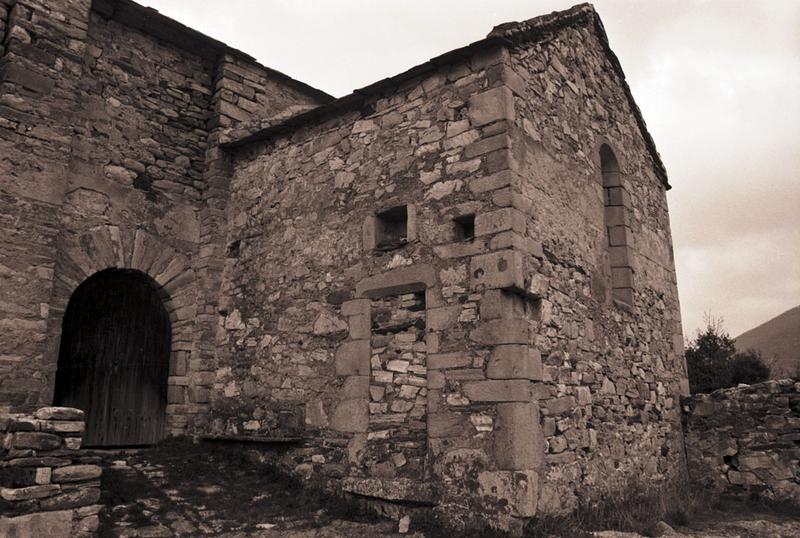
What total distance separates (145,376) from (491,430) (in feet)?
15.6

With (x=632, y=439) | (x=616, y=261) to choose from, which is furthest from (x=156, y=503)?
(x=616, y=261)

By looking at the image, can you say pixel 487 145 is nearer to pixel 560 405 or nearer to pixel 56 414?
pixel 560 405

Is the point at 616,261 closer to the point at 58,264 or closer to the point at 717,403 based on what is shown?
the point at 717,403

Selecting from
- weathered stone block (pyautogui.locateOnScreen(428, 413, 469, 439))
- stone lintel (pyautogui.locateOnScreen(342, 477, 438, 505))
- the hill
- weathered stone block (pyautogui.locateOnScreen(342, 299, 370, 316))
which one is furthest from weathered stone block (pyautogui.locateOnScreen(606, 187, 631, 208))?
the hill

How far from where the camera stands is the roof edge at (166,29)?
8.23m

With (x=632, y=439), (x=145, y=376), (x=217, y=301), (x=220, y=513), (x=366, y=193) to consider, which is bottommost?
(x=220, y=513)

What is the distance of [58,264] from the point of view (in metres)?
7.31

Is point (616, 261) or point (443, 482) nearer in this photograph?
point (443, 482)

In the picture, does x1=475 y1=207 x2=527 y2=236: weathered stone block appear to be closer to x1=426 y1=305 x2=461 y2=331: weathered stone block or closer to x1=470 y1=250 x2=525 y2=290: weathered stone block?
x1=470 y1=250 x2=525 y2=290: weathered stone block

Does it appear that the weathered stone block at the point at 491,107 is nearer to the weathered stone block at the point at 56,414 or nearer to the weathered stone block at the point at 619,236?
the weathered stone block at the point at 619,236

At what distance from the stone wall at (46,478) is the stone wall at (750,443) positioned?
23.6ft

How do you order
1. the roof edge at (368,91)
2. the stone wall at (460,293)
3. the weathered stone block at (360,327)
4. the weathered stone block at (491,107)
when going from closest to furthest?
the stone wall at (460,293) < the weathered stone block at (491,107) < the roof edge at (368,91) < the weathered stone block at (360,327)

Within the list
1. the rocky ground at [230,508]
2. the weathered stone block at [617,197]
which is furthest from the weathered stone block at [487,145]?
the rocky ground at [230,508]

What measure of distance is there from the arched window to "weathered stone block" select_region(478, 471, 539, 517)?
3417 mm
